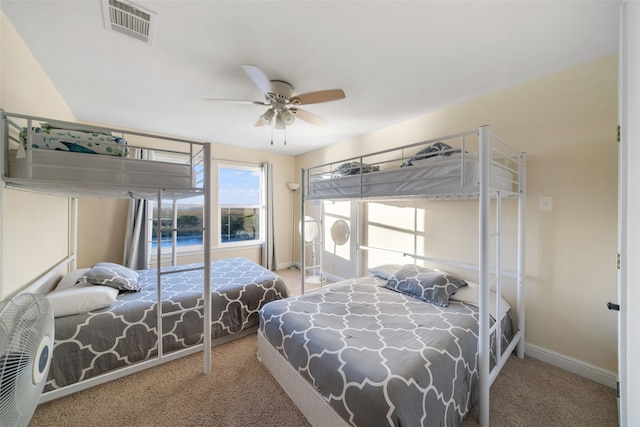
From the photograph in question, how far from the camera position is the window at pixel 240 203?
14.0 feet

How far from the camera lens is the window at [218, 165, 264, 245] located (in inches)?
168

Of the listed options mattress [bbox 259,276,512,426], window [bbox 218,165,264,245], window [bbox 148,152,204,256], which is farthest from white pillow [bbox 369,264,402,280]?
window [bbox 148,152,204,256]

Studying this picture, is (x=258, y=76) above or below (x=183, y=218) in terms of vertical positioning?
above

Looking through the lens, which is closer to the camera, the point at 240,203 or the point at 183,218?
the point at 183,218

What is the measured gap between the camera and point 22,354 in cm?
68

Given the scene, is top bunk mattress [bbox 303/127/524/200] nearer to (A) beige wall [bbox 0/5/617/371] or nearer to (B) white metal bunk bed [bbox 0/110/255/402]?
(A) beige wall [bbox 0/5/617/371]

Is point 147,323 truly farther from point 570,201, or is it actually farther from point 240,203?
point 570,201

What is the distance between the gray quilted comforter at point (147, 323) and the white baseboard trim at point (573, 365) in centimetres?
241

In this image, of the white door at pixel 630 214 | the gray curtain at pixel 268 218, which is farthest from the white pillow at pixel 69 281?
the white door at pixel 630 214

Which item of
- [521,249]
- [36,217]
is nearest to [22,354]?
[36,217]

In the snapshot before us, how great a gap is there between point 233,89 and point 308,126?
1167 millimetres

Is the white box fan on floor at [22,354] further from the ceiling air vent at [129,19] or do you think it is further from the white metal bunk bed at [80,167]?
the ceiling air vent at [129,19]

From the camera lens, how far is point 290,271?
4.70 m

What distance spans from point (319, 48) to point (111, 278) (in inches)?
107
